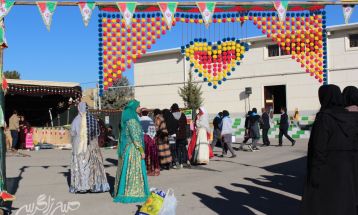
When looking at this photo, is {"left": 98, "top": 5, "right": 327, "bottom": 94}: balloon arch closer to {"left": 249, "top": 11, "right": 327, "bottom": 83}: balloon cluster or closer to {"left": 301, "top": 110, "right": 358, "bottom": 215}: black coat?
{"left": 249, "top": 11, "right": 327, "bottom": 83}: balloon cluster

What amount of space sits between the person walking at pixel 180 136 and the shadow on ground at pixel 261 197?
2.89 meters

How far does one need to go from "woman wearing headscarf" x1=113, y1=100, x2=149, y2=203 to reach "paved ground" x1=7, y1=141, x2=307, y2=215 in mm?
307

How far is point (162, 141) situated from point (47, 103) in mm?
15195

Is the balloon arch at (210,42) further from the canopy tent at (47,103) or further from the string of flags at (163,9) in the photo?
the canopy tent at (47,103)

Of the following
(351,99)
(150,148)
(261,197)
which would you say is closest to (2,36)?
(150,148)

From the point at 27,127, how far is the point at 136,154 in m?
15.1

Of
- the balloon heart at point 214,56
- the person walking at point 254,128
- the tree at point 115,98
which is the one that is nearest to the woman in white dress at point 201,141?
the balloon heart at point 214,56

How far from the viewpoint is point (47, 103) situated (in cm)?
2562

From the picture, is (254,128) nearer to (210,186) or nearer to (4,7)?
(210,186)

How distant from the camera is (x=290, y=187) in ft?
30.8

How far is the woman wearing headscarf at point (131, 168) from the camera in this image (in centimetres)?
819

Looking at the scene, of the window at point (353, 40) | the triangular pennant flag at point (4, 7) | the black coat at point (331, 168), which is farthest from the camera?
the window at point (353, 40)

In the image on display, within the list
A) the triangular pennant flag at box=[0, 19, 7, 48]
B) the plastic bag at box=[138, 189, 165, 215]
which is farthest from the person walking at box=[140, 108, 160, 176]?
the plastic bag at box=[138, 189, 165, 215]

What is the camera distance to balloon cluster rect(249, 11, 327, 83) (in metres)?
10.2
